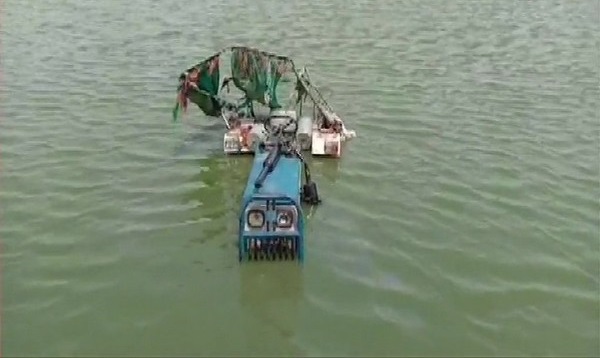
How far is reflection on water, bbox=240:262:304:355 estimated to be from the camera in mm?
10930

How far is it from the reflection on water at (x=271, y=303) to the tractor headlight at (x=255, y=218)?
2.29 feet

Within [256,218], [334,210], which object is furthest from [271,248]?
[334,210]

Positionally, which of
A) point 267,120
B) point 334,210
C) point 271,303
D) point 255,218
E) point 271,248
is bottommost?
point 271,303

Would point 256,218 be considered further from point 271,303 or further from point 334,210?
point 334,210

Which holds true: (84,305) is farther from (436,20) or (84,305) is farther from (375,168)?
(436,20)

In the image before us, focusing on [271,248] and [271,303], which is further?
[271,248]

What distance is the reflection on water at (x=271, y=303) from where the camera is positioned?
10930 mm

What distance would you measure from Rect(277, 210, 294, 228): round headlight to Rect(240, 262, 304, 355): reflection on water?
710 mm

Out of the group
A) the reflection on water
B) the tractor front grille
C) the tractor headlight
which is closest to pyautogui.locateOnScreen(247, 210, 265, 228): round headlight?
the tractor headlight

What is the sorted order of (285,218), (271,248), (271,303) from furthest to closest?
(271,248)
(285,218)
(271,303)

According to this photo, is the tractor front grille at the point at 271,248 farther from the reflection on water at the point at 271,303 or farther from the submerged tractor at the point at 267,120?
the submerged tractor at the point at 267,120

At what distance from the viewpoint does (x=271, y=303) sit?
1191 cm

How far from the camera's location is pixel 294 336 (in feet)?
36.1

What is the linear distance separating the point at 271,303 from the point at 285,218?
4.94ft
